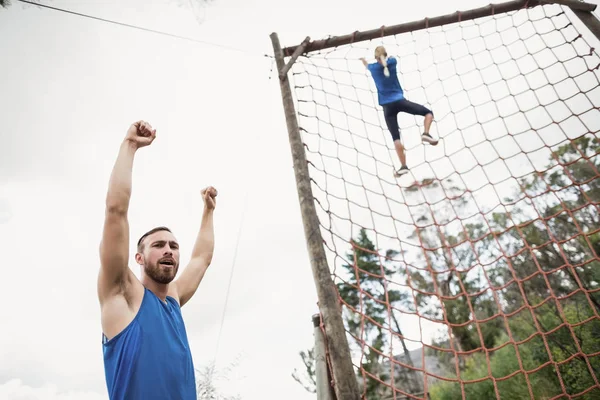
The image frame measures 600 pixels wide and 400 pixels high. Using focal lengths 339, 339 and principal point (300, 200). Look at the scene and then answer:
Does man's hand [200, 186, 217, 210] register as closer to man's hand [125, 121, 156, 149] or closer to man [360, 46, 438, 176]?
man's hand [125, 121, 156, 149]

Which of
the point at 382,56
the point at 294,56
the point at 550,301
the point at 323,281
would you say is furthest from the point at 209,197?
the point at 550,301

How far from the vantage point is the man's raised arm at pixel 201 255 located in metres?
1.88

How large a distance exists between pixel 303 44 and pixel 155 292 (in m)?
2.30

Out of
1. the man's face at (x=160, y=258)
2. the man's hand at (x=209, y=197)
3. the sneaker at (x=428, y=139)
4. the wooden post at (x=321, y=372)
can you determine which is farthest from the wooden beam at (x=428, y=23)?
the wooden post at (x=321, y=372)

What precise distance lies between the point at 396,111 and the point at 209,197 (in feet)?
7.95

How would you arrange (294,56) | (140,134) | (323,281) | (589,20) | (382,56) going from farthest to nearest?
1. (382,56)
2. (589,20)
3. (294,56)
4. (323,281)
5. (140,134)

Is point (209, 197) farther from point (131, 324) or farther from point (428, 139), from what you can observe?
point (428, 139)

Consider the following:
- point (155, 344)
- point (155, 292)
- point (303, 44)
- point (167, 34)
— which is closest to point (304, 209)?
point (155, 292)

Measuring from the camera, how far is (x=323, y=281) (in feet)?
5.56

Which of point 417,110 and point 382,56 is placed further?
point 382,56

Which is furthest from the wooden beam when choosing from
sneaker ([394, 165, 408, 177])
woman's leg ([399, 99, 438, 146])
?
sneaker ([394, 165, 408, 177])

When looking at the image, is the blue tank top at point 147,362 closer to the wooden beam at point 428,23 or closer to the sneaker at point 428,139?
the wooden beam at point 428,23

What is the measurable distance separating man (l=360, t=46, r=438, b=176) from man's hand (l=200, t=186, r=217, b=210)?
2.03 meters

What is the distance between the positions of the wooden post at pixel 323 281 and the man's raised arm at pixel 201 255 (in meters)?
0.61
